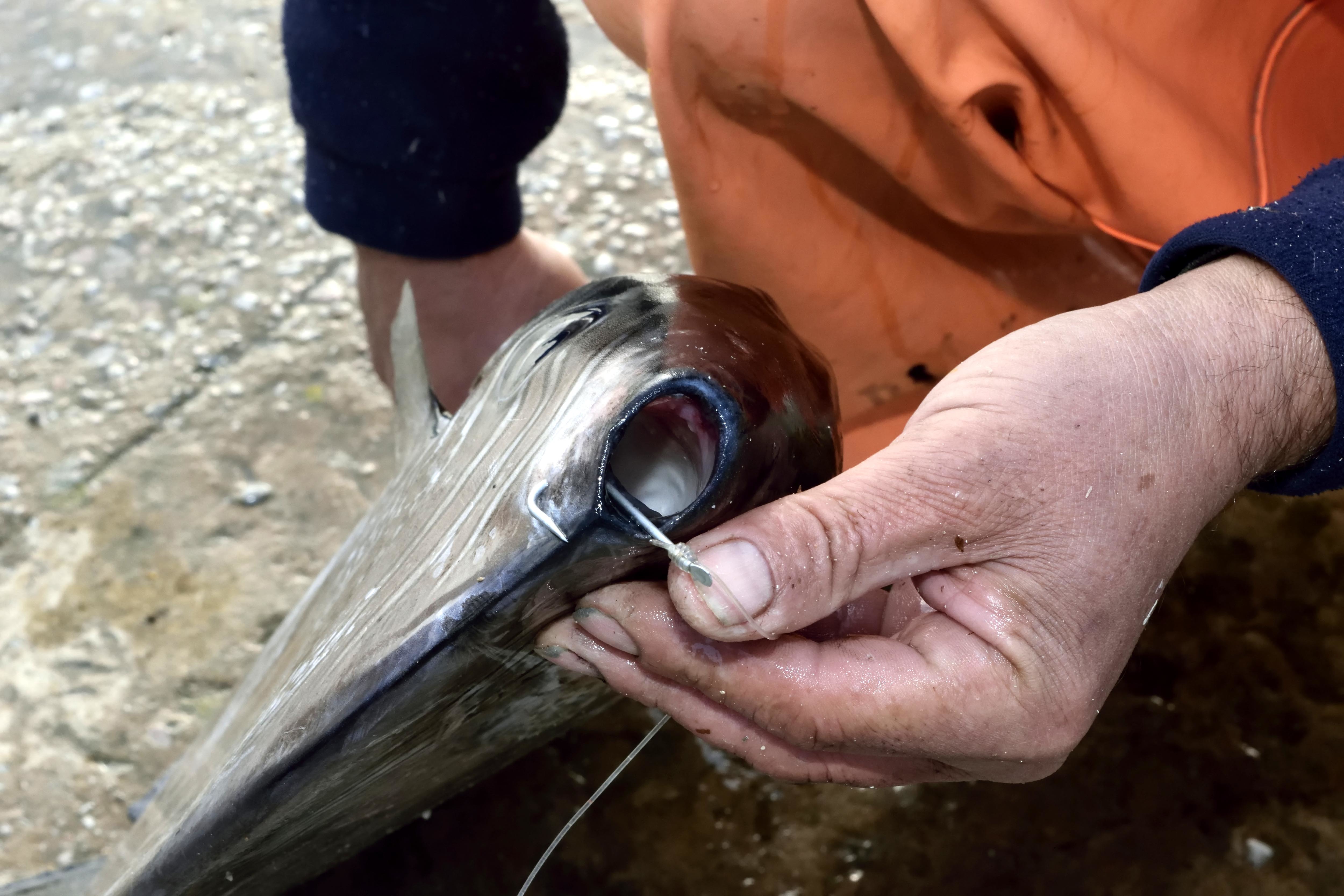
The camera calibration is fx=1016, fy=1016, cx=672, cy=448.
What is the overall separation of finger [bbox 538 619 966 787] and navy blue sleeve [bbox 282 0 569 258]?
0.93 meters

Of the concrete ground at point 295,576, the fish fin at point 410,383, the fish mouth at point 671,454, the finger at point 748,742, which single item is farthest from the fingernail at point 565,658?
the concrete ground at point 295,576

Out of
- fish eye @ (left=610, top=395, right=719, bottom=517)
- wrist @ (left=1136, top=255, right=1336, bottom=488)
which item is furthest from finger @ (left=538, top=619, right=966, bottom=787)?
wrist @ (left=1136, top=255, right=1336, bottom=488)

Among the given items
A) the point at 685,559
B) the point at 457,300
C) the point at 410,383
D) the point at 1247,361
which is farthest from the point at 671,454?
the point at 457,300

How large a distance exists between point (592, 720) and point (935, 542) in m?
0.82

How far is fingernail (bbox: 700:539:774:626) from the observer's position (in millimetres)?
662

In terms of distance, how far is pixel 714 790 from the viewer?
1357 millimetres

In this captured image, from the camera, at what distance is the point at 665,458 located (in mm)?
763

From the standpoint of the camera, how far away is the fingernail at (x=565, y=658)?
2.59ft

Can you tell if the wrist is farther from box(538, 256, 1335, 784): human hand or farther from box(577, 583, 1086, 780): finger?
box(577, 583, 1086, 780): finger

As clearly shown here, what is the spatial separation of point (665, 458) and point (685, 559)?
12cm

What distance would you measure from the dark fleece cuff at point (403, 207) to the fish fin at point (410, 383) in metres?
0.28

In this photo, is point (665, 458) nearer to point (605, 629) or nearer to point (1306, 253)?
point (605, 629)

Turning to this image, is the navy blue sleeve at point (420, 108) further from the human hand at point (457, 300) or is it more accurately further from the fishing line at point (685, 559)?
the fishing line at point (685, 559)

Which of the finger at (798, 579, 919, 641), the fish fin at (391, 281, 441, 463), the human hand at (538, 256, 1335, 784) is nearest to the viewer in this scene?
the human hand at (538, 256, 1335, 784)
